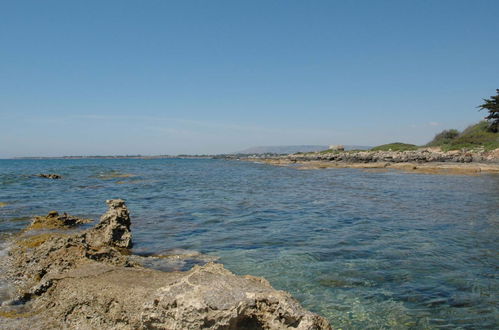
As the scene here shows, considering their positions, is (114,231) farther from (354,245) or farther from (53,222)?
(354,245)

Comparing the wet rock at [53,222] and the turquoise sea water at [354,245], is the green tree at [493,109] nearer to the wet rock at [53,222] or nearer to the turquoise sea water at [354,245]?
the turquoise sea water at [354,245]

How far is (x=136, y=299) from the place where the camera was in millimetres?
4164

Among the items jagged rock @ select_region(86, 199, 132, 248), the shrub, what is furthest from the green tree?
jagged rock @ select_region(86, 199, 132, 248)

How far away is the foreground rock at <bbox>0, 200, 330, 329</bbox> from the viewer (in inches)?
138

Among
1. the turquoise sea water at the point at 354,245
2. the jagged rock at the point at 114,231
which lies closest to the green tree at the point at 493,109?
the turquoise sea water at the point at 354,245

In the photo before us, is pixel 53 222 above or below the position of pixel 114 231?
below

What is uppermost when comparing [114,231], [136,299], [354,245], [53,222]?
[136,299]

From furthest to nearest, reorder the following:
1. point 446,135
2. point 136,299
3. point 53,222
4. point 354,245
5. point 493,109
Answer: point 446,135 → point 493,109 → point 53,222 → point 354,245 → point 136,299

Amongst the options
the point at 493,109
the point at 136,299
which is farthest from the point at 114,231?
the point at 493,109

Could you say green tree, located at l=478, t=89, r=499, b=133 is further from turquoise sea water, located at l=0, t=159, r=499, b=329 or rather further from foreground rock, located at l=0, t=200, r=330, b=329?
foreground rock, located at l=0, t=200, r=330, b=329

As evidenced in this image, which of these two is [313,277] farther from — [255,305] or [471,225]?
[471,225]

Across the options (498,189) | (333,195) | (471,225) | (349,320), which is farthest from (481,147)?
(349,320)

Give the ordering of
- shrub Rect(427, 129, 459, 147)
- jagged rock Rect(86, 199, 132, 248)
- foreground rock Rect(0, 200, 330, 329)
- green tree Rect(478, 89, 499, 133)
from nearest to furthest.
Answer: foreground rock Rect(0, 200, 330, 329)
jagged rock Rect(86, 199, 132, 248)
green tree Rect(478, 89, 499, 133)
shrub Rect(427, 129, 459, 147)

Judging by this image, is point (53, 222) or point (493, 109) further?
point (493, 109)
